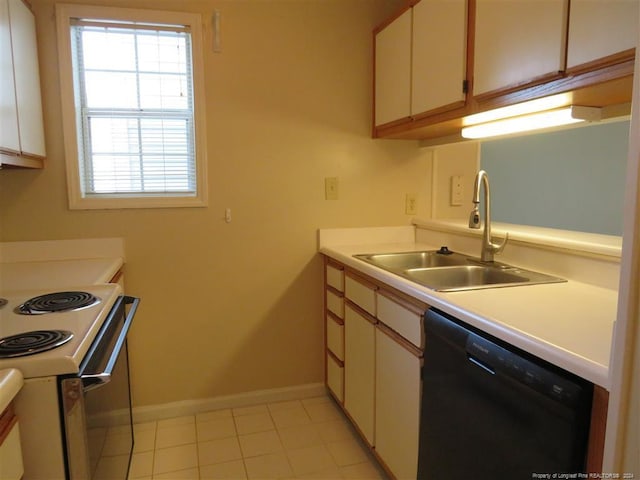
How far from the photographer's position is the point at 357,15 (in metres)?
2.55

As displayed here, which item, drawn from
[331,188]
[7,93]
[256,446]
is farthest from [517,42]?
[256,446]

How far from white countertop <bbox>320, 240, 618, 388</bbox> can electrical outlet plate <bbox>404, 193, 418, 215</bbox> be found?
106 centimetres

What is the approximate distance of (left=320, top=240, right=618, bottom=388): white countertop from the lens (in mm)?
976

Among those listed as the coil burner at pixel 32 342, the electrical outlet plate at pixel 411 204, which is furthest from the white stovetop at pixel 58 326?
the electrical outlet plate at pixel 411 204

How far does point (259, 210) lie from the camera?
2.54 m

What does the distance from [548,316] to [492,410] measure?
294mm

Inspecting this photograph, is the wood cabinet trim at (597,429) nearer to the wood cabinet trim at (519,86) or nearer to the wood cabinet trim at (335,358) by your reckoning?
the wood cabinet trim at (519,86)

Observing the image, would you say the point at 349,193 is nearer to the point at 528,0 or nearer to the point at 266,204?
the point at 266,204

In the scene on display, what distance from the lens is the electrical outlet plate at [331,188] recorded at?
2.63 metres

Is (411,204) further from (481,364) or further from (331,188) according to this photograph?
(481,364)

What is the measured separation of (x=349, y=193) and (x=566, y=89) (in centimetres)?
145

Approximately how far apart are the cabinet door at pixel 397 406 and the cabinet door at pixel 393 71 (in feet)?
3.75

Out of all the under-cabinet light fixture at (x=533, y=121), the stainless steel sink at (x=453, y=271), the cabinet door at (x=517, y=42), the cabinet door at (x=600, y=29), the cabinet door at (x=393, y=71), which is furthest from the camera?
the cabinet door at (x=393, y=71)

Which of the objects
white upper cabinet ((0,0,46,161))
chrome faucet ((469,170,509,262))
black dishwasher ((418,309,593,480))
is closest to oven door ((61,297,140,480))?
white upper cabinet ((0,0,46,161))
